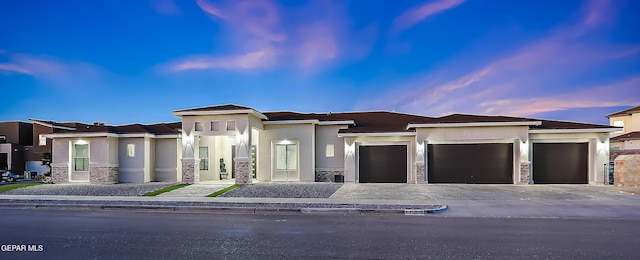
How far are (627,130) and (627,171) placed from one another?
24.5 meters

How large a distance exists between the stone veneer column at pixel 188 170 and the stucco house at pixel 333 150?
0.20 feet

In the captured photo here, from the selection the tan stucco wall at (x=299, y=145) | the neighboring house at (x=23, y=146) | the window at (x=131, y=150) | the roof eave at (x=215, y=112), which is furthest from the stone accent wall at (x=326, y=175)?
the neighboring house at (x=23, y=146)

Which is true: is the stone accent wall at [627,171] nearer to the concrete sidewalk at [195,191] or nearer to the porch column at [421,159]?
the porch column at [421,159]

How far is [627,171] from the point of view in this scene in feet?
57.5

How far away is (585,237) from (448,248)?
349 cm

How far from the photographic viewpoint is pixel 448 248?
675cm

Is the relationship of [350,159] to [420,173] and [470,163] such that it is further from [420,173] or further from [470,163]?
[470,163]

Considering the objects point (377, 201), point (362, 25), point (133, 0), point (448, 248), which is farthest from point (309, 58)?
point (448, 248)

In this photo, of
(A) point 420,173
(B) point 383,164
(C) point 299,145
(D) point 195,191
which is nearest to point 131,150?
(D) point 195,191

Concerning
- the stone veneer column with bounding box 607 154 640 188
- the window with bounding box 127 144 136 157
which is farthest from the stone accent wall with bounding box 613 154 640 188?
the window with bounding box 127 144 136 157

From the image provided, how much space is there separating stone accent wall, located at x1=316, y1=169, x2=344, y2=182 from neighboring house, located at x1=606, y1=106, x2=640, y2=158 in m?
28.9

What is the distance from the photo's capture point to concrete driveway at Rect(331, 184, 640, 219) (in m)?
10.8

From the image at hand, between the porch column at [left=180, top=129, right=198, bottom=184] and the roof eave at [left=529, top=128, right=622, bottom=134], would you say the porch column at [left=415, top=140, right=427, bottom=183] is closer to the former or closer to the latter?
the roof eave at [left=529, top=128, right=622, bottom=134]

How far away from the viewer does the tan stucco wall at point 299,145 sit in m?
21.7
